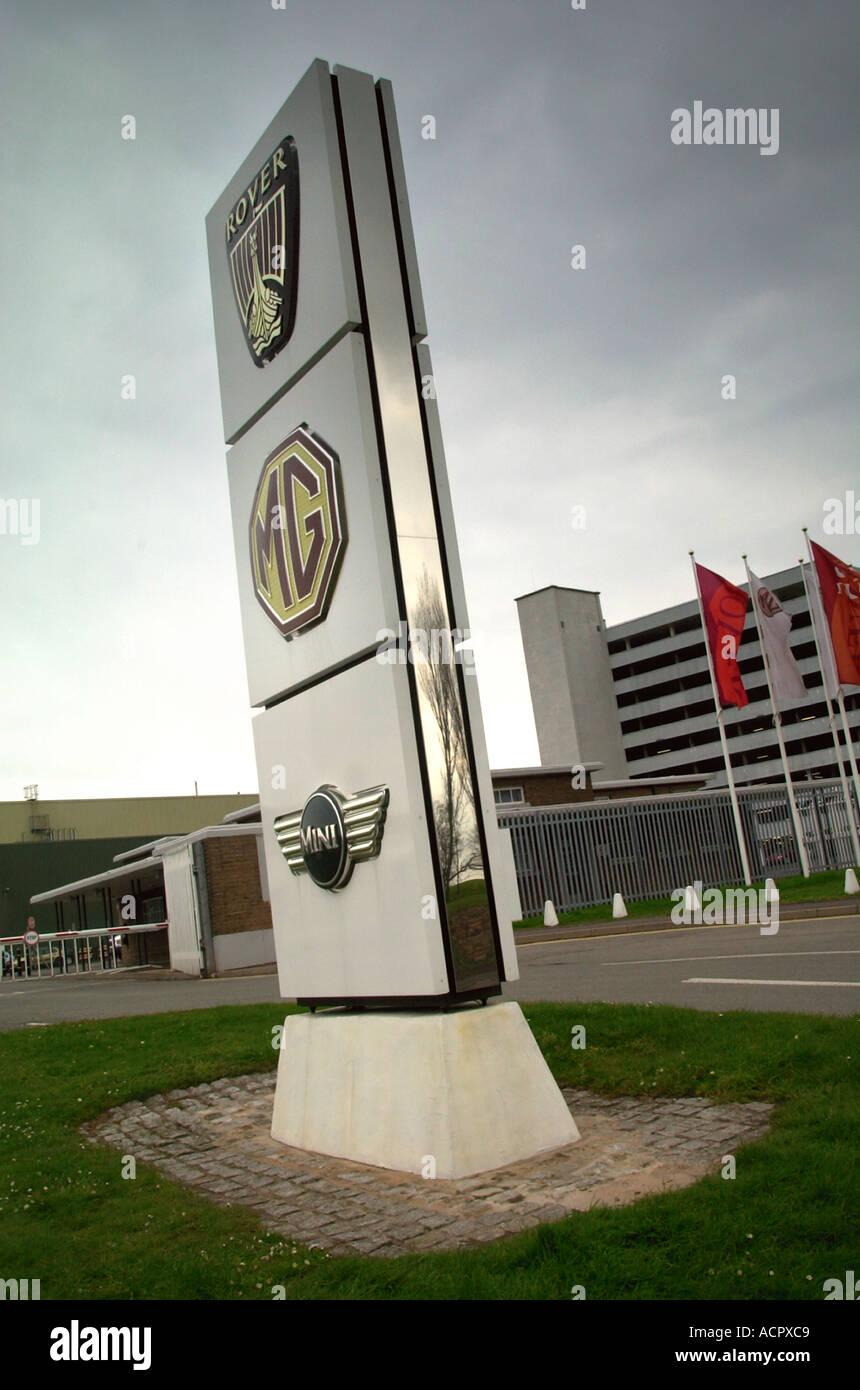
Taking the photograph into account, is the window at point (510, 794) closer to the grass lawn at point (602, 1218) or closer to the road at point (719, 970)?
the road at point (719, 970)

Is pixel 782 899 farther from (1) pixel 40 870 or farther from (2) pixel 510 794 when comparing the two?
(1) pixel 40 870

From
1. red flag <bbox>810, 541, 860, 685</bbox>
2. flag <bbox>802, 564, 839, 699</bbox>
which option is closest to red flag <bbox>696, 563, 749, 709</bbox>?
flag <bbox>802, 564, 839, 699</bbox>

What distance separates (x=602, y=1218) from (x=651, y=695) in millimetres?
79692

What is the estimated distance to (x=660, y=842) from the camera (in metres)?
29.4

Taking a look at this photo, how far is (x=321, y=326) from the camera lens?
646 centimetres

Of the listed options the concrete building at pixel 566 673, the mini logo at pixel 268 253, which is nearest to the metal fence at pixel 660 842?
the mini logo at pixel 268 253

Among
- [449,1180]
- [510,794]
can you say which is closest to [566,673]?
[510,794]

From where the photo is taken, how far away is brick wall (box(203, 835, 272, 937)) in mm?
24656

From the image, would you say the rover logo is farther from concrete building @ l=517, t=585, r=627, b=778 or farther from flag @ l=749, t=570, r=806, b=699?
concrete building @ l=517, t=585, r=627, b=778

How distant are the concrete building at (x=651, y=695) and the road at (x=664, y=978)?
57.8m

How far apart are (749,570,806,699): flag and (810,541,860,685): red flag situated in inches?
39.7

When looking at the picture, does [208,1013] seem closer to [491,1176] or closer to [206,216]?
[491,1176]

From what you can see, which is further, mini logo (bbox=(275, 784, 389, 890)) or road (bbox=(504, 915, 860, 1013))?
road (bbox=(504, 915, 860, 1013))
